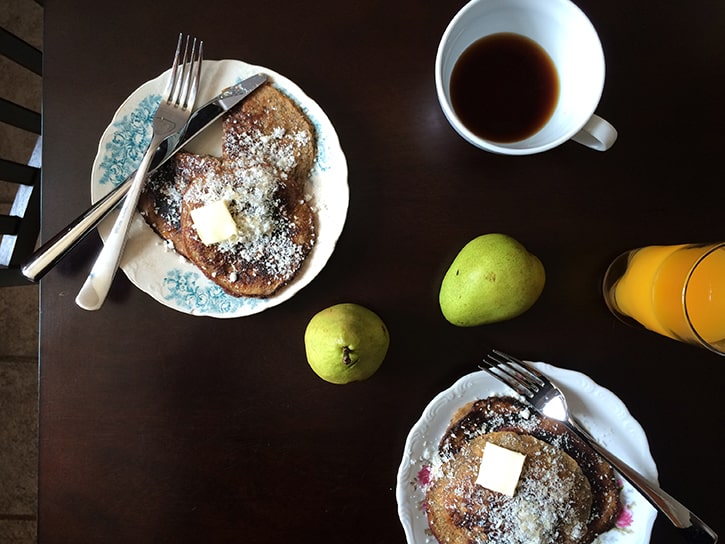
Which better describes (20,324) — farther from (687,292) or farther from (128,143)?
(687,292)

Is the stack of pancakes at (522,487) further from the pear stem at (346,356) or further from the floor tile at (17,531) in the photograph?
the floor tile at (17,531)

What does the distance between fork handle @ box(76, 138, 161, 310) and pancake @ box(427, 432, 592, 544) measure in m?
0.67

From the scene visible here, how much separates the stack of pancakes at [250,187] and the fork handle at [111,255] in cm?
3

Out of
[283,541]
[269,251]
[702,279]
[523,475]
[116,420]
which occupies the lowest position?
[283,541]

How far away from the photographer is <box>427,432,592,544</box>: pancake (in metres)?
0.97

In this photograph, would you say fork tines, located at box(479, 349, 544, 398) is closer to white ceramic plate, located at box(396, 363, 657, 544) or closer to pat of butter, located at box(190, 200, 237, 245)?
white ceramic plate, located at box(396, 363, 657, 544)

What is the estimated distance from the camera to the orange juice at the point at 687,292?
875mm

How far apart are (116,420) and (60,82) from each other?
62 centimetres

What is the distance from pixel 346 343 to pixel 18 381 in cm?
119

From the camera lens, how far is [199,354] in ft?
3.45

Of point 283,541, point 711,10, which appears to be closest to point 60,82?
point 283,541

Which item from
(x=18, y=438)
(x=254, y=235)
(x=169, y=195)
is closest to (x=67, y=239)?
(x=169, y=195)

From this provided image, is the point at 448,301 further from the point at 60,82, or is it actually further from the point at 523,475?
the point at 60,82

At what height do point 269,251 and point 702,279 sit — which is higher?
point 702,279
